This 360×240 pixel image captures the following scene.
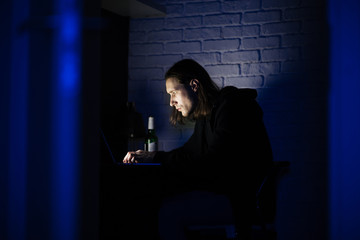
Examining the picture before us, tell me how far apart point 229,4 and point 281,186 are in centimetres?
116

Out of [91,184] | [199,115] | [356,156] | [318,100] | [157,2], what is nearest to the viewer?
[356,156]

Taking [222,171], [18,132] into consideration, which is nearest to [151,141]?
[222,171]

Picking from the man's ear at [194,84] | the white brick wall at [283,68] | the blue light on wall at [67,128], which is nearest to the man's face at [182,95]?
the man's ear at [194,84]

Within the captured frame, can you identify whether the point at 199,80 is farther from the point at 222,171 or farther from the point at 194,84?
the point at 222,171

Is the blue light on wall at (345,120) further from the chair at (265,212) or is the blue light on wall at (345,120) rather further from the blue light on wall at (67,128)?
the chair at (265,212)

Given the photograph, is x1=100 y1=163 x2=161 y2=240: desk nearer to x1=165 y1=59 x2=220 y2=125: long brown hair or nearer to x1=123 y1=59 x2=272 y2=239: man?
x1=123 y1=59 x2=272 y2=239: man

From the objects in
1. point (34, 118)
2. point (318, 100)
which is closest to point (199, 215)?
point (34, 118)

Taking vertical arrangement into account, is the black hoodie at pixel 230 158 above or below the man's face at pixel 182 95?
below

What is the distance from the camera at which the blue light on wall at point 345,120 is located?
2.02ft

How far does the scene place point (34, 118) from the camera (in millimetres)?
689

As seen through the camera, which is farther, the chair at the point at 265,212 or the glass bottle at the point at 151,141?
the glass bottle at the point at 151,141

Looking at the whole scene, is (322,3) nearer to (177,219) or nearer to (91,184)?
(177,219)

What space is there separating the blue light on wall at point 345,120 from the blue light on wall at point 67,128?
17.2 inches

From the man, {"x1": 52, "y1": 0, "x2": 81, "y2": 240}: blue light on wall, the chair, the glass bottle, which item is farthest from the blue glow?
the glass bottle
